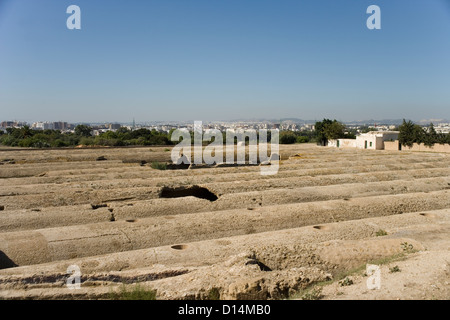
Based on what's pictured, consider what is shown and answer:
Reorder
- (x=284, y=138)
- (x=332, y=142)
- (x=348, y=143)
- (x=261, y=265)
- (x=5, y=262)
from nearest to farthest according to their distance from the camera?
(x=261, y=265) → (x=5, y=262) → (x=348, y=143) → (x=332, y=142) → (x=284, y=138)

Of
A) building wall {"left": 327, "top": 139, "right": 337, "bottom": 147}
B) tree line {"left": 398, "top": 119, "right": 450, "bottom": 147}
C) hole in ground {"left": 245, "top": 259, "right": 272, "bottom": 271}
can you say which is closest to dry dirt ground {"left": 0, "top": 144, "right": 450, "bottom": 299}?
hole in ground {"left": 245, "top": 259, "right": 272, "bottom": 271}

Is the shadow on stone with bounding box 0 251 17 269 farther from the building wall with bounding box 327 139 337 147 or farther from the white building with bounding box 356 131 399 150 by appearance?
the building wall with bounding box 327 139 337 147

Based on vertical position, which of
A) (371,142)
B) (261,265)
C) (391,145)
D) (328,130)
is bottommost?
(261,265)

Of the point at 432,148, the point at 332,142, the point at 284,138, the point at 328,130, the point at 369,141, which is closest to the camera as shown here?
the point at 432,148

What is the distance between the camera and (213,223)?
8.03m

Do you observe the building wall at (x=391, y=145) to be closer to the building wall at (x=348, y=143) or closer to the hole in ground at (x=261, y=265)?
the building wall at (x=348, y=143)

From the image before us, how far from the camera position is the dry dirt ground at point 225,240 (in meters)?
4.71

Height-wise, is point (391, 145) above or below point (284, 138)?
below

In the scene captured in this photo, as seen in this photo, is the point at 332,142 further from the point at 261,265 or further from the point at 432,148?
the point at 261,265

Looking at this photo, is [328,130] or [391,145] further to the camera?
[328,130]

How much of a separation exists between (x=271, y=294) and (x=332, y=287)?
798 millimetres

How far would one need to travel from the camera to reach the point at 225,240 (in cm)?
700

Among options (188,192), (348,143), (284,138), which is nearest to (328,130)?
(348,143)
